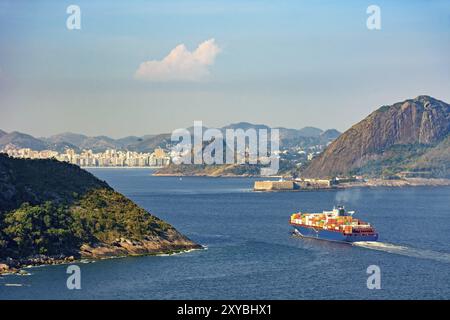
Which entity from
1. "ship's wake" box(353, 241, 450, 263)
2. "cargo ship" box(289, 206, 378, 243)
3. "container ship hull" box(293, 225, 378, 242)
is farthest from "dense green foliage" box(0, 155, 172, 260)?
"ship's wake" box(353, 241, 450, 263)

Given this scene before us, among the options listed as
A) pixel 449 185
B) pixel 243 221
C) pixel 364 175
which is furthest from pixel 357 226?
pixel 364 175

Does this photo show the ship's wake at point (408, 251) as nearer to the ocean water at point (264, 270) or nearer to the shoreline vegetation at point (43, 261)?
the ocean water at point (264, 270)

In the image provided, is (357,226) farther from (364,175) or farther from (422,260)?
(364,175)

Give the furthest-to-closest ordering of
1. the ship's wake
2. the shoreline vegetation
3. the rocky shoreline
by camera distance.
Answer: the ship's wake, the rocky shoreline, the shoreline vegetation

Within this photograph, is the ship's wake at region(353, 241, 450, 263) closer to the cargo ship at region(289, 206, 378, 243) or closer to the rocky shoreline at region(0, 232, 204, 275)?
the cargo ship at region(289, 206, 378, 243)

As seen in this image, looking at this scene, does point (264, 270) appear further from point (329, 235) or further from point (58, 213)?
point (329, 235)

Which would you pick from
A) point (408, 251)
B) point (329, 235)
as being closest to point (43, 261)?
point (408, 251)
